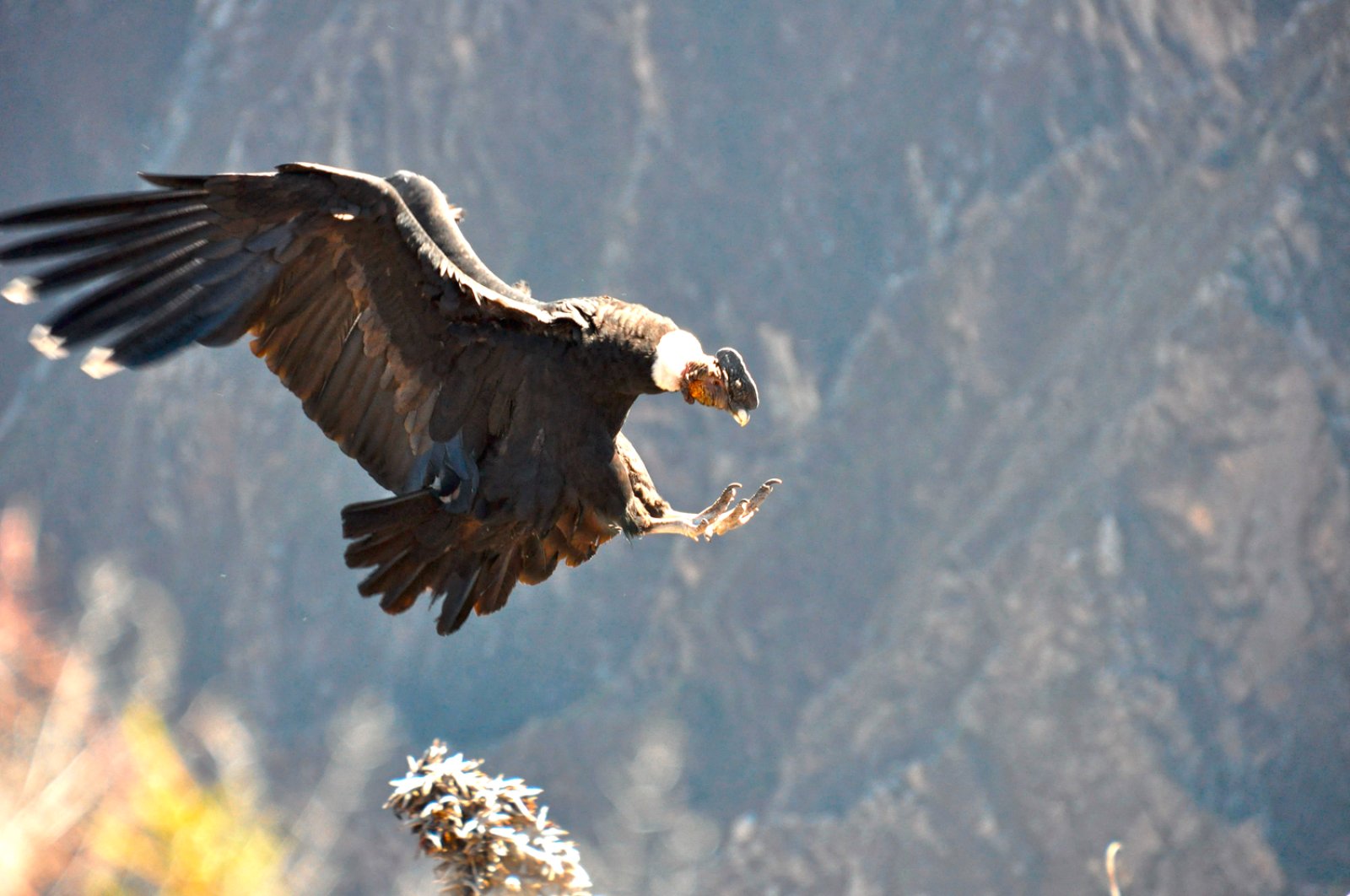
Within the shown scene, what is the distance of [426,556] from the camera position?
3.56 meters

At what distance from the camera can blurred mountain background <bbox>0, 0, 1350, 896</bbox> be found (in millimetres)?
13609

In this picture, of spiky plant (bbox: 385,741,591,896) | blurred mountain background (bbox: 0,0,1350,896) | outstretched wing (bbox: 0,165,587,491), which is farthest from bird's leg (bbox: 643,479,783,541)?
blurred mountain background (bbox: 0,0,1350,896)

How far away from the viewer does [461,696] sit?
15.7 metres

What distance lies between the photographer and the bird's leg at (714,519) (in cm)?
376

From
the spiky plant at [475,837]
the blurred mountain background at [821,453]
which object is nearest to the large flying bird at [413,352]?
the spiky plant at [475,837]

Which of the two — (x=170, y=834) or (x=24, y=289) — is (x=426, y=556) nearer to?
(x=24, y=289)

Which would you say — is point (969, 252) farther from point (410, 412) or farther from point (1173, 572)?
point (410, 412)

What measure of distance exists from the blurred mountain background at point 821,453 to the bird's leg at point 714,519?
35.5ft

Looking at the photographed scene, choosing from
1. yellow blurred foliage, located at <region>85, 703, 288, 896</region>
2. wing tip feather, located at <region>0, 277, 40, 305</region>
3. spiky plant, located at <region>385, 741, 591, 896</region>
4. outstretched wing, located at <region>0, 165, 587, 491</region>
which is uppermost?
yellow blurred foliage, located at <region>85, 703, 288, 896</region>

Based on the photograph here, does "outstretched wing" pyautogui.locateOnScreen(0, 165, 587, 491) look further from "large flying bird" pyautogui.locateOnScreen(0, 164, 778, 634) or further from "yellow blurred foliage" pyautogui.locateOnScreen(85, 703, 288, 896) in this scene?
"yellow blurred foliage" pyautogui.locateOnScreen(85, 703, 288, 896)

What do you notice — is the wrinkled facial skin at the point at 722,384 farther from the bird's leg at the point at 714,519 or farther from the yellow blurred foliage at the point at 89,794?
the yellow blurred foliage at the point at 89,794

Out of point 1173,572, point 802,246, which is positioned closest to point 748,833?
point 1173,572

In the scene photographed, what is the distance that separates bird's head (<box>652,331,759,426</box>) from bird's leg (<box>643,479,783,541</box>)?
277 millimetres

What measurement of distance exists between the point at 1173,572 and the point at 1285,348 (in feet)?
8.15
